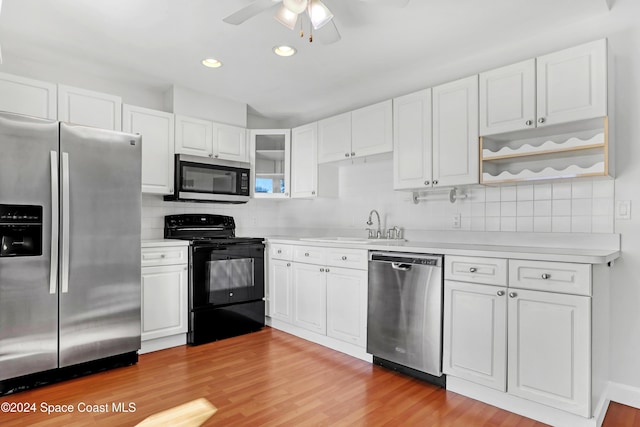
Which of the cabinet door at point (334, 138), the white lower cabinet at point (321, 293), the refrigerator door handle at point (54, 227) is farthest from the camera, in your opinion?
the cabinet door at point (334, 138)

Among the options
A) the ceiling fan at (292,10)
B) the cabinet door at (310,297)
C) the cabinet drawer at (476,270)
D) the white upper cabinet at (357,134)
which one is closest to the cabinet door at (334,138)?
the white upper cabinet at (357,134)

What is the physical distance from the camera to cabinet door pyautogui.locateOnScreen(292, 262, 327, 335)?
10.7ft

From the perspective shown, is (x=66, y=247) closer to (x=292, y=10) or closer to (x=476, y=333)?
(x=292, y=10)

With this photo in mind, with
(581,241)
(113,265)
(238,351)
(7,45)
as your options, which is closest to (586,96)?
(581,241)

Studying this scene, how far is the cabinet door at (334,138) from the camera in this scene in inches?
137

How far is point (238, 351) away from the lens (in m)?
3.14

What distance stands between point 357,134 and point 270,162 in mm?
1232

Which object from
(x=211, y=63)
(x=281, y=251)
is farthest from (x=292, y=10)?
(x=281, y=251)

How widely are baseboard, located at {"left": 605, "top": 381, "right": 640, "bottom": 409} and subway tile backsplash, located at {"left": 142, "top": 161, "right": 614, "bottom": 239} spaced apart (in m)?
0.97

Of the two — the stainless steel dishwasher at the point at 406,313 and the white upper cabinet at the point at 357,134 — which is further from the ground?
the white upper cabinet at the point at 357,134

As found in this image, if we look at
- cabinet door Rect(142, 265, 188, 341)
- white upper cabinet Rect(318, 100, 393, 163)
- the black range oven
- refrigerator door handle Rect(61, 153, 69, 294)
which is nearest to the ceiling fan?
white upper cabinet Rect(318, 100, 393, 163)

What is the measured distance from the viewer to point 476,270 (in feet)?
7.49

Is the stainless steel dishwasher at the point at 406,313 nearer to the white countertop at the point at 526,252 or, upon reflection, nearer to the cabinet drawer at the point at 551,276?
the white countertop at the point at 526,252

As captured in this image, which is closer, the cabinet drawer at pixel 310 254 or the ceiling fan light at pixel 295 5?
the ceiling fan light at pixel 295 5
